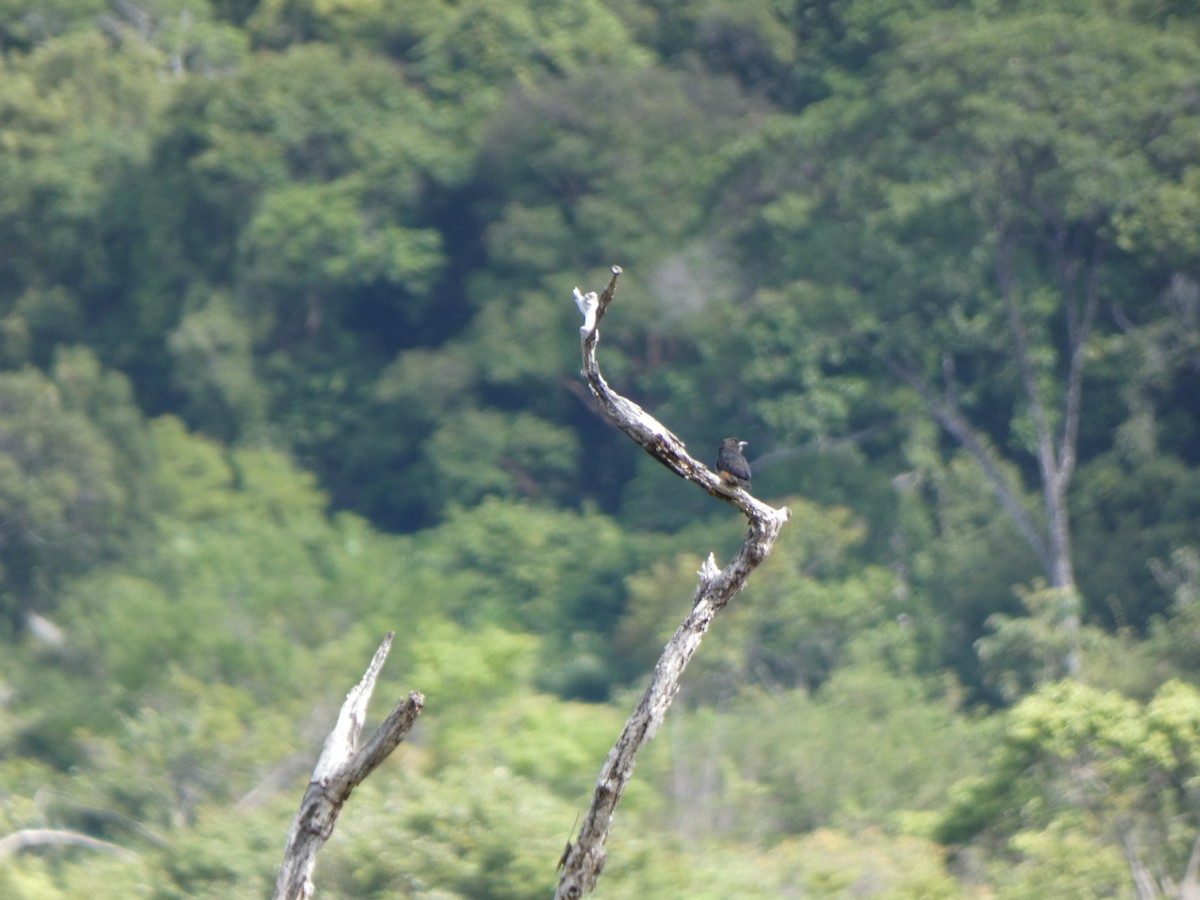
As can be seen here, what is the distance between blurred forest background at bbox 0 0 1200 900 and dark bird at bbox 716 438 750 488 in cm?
892

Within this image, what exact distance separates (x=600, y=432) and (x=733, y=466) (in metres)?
29.5

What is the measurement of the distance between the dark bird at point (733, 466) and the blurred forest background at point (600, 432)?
8.92 m

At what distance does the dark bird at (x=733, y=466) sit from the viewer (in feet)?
22.3

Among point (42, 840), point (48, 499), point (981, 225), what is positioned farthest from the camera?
point (48, 499)

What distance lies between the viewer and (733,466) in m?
6.96

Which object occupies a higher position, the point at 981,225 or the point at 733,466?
the point at 981,225

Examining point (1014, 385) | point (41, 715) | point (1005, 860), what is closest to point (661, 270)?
point (1014, 385)

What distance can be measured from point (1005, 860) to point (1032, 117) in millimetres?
12806

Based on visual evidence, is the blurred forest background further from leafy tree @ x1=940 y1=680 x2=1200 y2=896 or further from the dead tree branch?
the dead tree branch

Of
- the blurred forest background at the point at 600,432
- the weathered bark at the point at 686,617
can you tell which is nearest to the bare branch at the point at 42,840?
the blurred forest background at the point at 600,432

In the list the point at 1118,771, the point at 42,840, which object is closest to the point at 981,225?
the point at 1118,771

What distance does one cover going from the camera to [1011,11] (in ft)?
106

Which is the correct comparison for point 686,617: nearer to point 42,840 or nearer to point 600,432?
point 42,840

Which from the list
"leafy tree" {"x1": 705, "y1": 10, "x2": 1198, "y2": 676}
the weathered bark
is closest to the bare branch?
"leafy tree" {"x1": 705, "y1": 10, "x2": 1198, "y2": 676}
